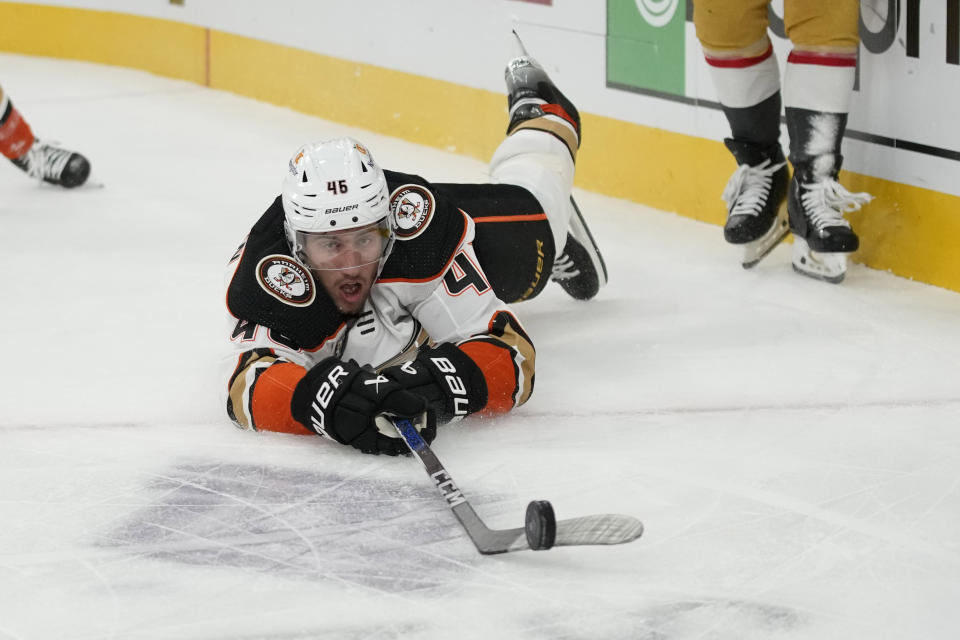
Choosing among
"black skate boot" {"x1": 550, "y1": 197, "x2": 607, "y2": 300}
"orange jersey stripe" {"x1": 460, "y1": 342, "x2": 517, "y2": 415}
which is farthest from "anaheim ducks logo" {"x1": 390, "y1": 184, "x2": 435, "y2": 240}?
"black skate boot" {"x1": 550, "y1": 197, "x2": 607, "y2": 300}

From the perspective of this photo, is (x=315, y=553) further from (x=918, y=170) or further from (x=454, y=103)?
(x=454, y=103)

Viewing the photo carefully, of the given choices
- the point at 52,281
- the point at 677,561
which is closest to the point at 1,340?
the point at 52,281

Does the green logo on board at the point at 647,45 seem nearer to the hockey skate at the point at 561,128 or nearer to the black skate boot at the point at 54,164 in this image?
the hockey skate at the point at 561,128

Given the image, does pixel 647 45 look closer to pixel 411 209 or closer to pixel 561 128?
pixel 561 128

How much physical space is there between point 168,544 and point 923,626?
103 cm

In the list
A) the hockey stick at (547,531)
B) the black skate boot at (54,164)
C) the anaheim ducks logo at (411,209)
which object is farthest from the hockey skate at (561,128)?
the black skate boot at (54,164)

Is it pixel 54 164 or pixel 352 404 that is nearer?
pixel 352 404

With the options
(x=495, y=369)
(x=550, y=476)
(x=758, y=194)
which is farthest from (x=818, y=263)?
(x=550, y=476)

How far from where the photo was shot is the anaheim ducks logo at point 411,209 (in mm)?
2443

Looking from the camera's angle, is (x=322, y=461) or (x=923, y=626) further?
(x=322, y=461)

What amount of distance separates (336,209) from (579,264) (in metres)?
1.04

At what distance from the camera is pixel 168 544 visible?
6.51ft

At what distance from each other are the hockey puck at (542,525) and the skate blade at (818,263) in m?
1.67

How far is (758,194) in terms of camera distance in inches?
136
